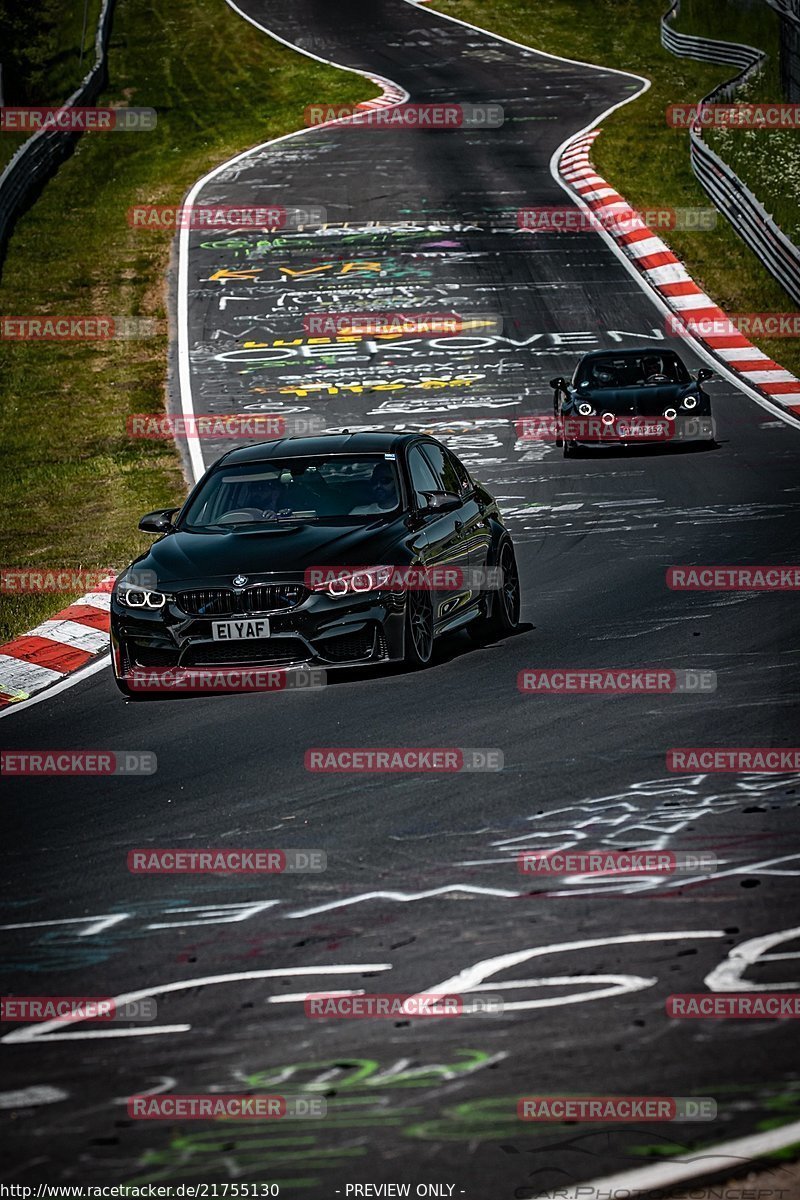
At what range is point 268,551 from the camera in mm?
11516

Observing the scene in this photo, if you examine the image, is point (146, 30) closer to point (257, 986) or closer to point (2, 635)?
point (2, 635)

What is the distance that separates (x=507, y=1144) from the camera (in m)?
4.70

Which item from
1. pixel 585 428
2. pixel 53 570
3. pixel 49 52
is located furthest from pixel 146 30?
pixel 53 570

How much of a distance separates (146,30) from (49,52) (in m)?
3.19
